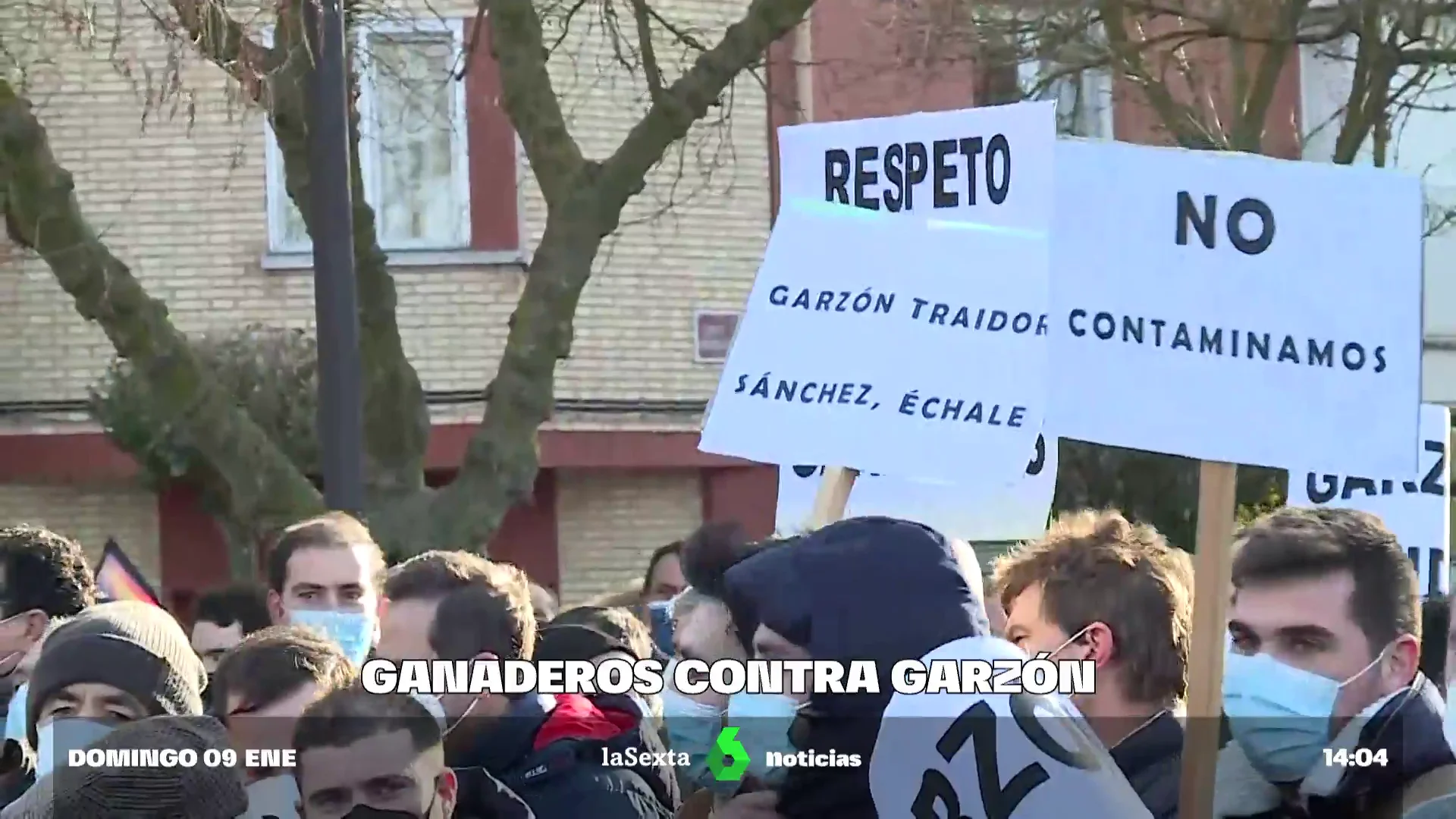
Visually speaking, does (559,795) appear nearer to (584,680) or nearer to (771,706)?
(584,680)

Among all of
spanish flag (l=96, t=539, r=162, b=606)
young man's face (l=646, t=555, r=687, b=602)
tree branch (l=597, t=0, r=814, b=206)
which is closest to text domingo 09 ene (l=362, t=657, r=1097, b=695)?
spanish flag (l=96, t=539, r=162, b=606)

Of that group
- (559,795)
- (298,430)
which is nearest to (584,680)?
(559,795)

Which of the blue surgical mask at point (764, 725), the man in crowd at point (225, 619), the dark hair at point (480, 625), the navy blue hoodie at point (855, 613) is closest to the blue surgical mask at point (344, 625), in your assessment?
the man in crowd at point (225, 619)

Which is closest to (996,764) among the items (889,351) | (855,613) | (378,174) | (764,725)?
(855,613)

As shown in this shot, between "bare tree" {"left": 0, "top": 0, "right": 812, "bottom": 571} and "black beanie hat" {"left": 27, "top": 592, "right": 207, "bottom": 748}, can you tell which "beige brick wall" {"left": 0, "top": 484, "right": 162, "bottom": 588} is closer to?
"bare tree" {"left": 0, "top": 0, "right": 812, "bottom": 571}

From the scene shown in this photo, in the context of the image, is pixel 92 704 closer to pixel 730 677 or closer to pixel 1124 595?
pixel 730 677

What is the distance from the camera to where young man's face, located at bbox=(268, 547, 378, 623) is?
5652 millimetres

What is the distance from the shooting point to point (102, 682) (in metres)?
3.96

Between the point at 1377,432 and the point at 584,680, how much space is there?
1717 mm

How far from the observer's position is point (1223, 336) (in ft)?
14.0

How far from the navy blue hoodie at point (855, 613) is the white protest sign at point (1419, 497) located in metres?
3.35

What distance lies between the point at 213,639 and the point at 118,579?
2.77 feet

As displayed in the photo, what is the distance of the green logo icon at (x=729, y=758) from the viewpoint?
3752 millimetres

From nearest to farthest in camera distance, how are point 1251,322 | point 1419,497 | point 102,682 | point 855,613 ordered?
1. point 855,613
2. point 102,682
3. point 1251,322
4. point 1419,497
